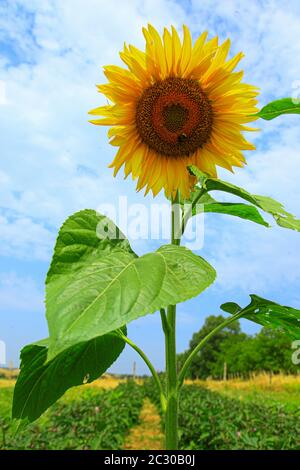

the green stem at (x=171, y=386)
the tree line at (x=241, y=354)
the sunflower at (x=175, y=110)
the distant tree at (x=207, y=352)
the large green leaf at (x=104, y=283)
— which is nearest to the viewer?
the large green leaf at (x=104, y=283)

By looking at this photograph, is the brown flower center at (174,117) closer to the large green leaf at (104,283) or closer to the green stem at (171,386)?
the large green leaf at (104,283)

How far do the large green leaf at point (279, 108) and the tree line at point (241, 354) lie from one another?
25.7 meters

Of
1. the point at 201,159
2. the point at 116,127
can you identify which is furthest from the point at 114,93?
the point at 201,159

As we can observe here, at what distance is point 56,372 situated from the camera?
152cm

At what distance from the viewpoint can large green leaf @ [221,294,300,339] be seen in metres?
1.52

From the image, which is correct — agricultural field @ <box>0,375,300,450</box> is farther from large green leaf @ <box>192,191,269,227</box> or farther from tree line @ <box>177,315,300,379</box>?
tree line @ <box>177,315,300,379</box>

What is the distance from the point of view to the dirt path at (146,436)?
320 inches

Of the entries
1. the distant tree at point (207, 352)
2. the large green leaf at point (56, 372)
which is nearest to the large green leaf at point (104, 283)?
the large green leaf at point (56, 372)

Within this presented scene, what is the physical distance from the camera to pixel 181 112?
1731 mm

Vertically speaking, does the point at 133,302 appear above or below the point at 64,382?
above

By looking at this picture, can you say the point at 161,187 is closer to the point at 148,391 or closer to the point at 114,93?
the point at 114,93

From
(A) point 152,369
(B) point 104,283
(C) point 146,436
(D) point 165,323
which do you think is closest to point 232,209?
(D) point 165,323

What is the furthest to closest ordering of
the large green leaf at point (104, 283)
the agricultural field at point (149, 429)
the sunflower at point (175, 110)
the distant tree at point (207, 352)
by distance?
the distant tree at point (207, 352) → the agricultural field at point (149, 429) → the sunflower at point (175, 110) → the large green leaf at point (104, 283)

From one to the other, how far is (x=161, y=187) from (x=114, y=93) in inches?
13.8
